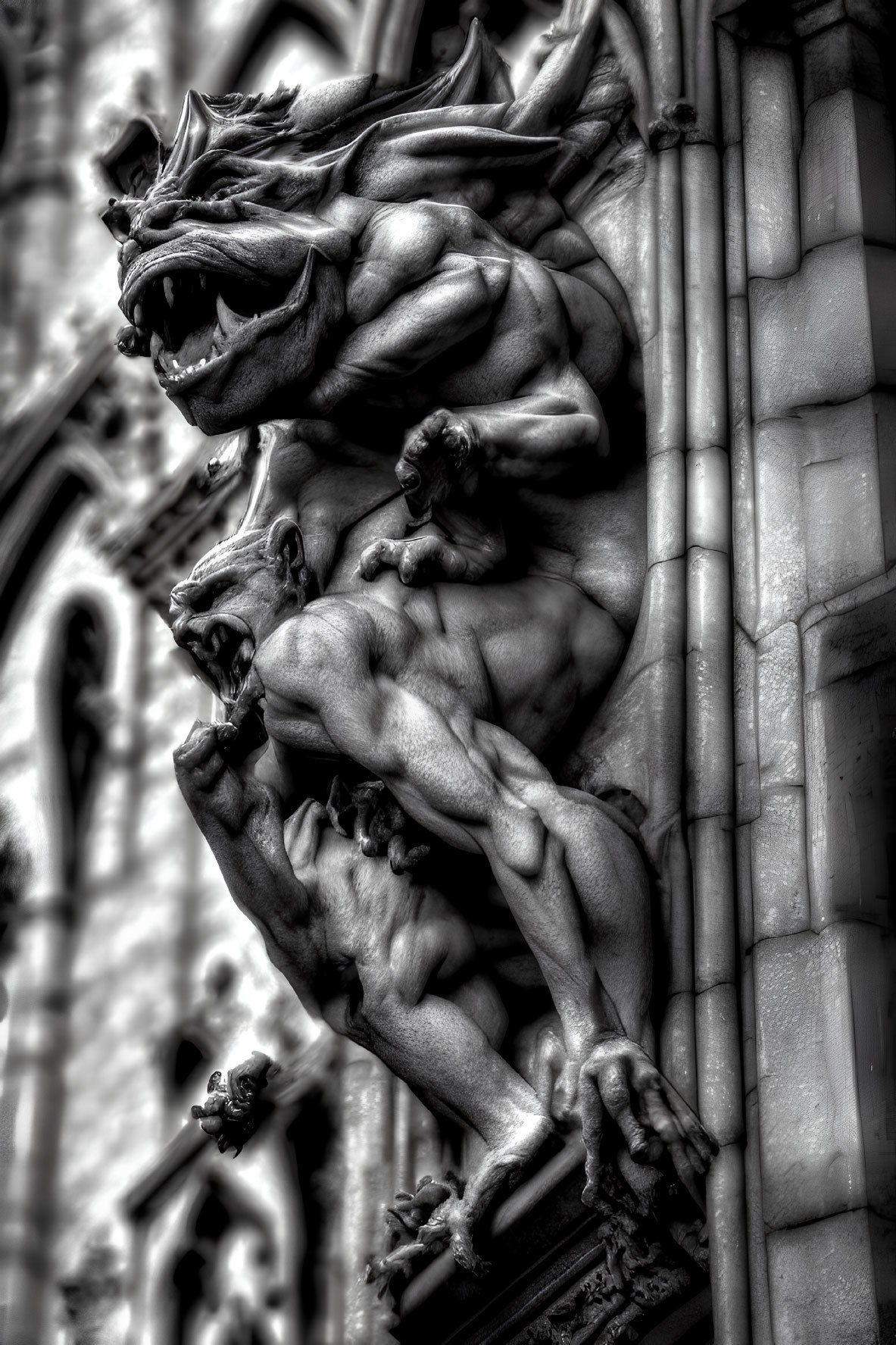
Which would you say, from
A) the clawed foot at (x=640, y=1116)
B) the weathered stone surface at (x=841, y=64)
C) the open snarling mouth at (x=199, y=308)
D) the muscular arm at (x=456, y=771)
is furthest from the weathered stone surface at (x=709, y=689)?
the weathered stone surface at (x=841, y=64)

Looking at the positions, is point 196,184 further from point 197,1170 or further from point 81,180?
point 81,180

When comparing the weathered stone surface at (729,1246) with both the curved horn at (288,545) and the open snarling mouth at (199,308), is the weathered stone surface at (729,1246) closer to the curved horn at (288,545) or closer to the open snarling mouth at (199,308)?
the curved horn at (288,545)

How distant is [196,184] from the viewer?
5176 millimetres

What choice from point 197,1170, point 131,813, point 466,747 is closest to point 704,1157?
point 466,747

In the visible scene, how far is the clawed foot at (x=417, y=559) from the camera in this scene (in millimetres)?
4918

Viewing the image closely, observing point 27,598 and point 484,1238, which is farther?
point 27,598

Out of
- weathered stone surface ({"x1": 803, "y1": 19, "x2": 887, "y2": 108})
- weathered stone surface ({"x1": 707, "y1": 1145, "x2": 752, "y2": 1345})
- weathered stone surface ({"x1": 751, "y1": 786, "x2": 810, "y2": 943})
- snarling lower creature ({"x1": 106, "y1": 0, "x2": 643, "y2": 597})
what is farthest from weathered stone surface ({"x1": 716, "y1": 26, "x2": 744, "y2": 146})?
weathered stone surface ({"x1": 707, "y1": 1145, "x2": 752, "y2": 1345})

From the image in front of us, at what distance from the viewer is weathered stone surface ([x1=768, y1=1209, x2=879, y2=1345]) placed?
13.8 feet

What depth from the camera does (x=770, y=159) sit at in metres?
5.27

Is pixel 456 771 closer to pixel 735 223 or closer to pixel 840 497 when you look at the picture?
pixel 840 497

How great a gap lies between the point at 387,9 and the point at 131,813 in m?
2.38

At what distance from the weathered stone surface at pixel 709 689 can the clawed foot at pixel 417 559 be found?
398 mm

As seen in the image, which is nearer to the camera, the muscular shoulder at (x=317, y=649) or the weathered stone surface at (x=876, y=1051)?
the weathered stone surface at (x=876, y=1051)

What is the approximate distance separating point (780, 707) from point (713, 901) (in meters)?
0.34
